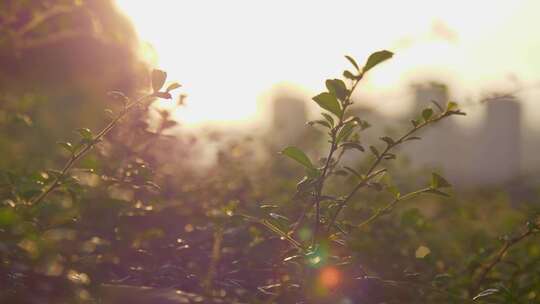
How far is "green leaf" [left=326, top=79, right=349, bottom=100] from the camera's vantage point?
1.55 meters

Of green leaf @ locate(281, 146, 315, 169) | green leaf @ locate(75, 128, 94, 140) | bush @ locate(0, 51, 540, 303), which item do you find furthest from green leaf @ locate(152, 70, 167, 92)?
green leaf @ locate(281, 146, 315, 169)

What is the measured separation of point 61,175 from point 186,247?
16.5 inches

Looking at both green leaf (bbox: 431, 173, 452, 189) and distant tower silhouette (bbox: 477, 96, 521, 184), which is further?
distant tower silhouette (bbox: 477, 96, 521, 184)

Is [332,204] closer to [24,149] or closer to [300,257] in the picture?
[300,257]

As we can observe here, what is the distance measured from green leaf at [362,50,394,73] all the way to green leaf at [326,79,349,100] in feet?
0.21

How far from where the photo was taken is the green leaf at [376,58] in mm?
1494

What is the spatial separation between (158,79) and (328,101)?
0.45m

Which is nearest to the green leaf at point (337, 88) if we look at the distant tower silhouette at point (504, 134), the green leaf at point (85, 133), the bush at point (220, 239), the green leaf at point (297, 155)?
the bush at point (220, 239)

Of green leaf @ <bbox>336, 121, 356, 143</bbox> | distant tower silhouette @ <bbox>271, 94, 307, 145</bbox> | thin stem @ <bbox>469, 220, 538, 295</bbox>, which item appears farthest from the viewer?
distant tower silhouette @ <bbox>271, 94, 307, 145</bbox>

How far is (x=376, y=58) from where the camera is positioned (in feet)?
4.99

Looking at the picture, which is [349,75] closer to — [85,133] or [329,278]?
[329,278]

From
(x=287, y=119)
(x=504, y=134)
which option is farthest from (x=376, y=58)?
(x=504, y=134)

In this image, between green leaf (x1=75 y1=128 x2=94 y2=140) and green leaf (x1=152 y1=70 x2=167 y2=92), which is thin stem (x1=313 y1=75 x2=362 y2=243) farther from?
green leaf (x1=75 y1=128 x2=94 y2=140)

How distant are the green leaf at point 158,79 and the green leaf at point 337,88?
1.42ft
